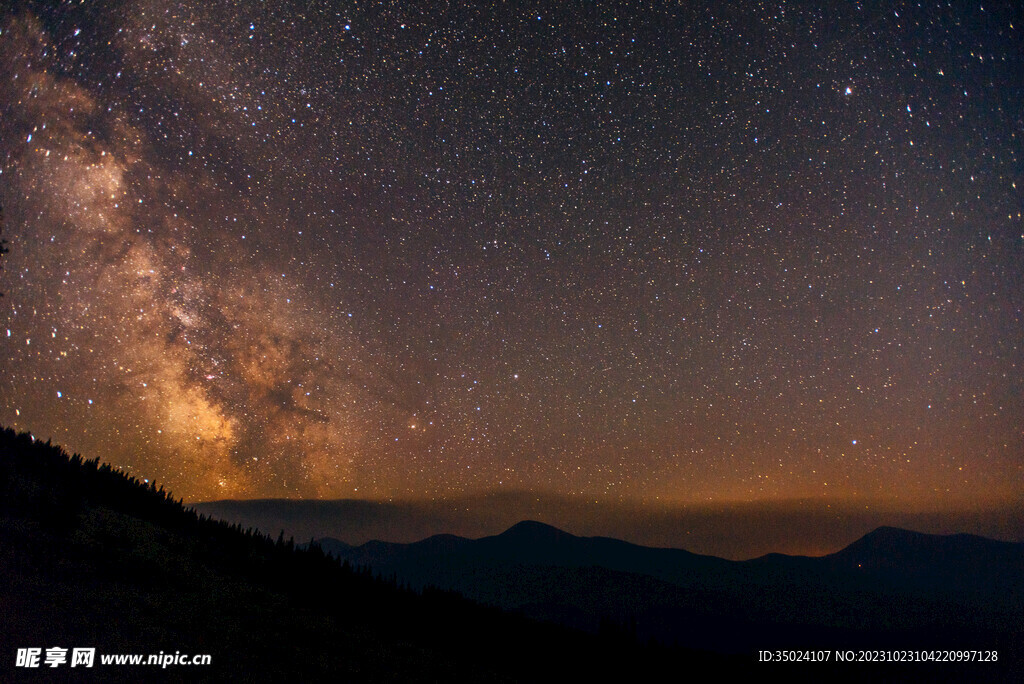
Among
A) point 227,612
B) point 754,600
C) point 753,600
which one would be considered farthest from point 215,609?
point 754,600

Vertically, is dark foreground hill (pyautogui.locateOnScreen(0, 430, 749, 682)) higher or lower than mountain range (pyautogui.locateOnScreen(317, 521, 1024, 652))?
higher

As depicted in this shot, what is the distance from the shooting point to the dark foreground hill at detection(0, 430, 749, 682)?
594 centimetres

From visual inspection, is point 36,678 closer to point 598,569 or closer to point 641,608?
point 641,608

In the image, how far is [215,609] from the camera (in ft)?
24.3

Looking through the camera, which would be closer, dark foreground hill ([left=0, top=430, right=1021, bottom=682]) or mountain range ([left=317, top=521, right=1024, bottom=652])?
dark foreground hill ([left=0, top=430, right=1021, bottom=682])

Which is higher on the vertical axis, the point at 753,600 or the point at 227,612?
the point at 227,612

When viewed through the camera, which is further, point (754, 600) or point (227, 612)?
point (754, 600)

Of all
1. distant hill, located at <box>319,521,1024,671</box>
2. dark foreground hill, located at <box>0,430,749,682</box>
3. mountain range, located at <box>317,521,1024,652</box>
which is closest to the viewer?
dark foreground hill, located at <box>0,430,749,682</box>

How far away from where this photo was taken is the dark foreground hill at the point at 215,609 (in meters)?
5.94

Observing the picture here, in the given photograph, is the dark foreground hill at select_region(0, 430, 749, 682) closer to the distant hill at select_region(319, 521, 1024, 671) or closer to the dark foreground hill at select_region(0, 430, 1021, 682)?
the dark foreground hill at select_region(0, 430, 1021, 682)

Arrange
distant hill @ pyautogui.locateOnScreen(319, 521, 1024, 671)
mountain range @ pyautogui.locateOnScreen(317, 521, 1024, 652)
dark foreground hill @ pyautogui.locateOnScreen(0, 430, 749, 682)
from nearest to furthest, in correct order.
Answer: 1. dark foreground hill @ pyautogui.locateOnScreen(0, 430, 749, 682)
2. distant hill @ pyautogui.locateOnScreen(319, 521, 1024, 671)
3. mountain range @ pyautogui.locateOnScreen(317, 521, 1024, 652)

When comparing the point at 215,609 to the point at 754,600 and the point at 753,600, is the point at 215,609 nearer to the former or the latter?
the point at 753,600

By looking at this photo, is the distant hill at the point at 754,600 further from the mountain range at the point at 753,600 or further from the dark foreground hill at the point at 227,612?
the dark foreground hill at the point at 227,612

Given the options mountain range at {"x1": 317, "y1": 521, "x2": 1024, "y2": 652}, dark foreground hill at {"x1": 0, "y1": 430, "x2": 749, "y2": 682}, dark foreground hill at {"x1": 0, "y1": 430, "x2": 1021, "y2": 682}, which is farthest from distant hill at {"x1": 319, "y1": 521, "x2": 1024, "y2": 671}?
dark foreground hill at {"x1": 0, "y1": 430, "x2": 749, "y2": 682}
